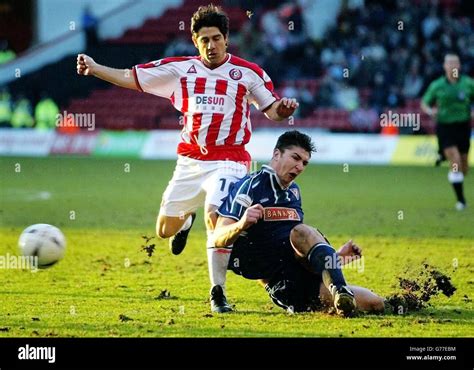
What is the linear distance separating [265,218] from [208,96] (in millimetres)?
1435

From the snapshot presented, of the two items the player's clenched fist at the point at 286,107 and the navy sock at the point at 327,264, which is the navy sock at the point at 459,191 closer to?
the player's clenched fist at the point at 286,107

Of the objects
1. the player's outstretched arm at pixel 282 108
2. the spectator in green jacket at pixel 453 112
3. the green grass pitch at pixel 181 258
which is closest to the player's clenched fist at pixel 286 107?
the player's outstretched arm at pixel 282 108

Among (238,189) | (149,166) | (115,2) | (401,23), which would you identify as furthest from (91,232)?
(115,2)

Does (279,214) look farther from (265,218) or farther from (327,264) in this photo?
(327,264)

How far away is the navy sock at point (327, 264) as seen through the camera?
6.39 meters

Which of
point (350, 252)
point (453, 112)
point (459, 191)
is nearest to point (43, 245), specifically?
point (350, 252)

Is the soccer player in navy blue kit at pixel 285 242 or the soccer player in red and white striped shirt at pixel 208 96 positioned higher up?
the soccer player in red and white striped shirt at pixel 208 96

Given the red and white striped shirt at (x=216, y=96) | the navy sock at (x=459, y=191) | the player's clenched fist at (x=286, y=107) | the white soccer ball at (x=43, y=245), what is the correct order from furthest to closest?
1. the navy sock at (x=459, y=191)
2. the white soccer ball at (x=43, y=245)
3. the red and white striped shirt at (x=216, y=96)
4. the player's clenched fist at (x=286, y=107)

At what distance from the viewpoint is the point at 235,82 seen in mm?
7793

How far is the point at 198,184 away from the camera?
7.94m

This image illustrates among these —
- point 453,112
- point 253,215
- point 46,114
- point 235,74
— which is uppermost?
point 46,114

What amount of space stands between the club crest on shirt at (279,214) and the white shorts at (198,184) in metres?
0.65

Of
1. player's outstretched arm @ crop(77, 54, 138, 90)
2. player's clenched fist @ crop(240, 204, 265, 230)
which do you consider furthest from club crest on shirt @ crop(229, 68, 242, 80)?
player's clenched fist @ crop(240, 204, 265, 230)
